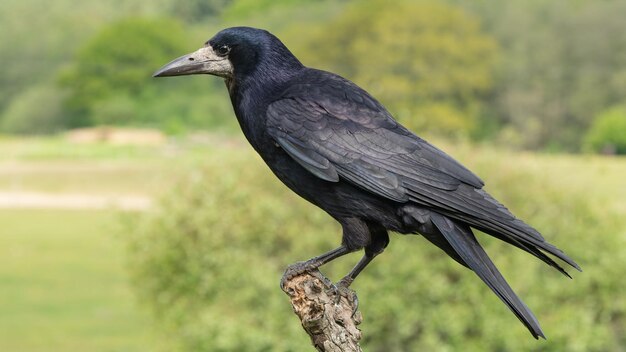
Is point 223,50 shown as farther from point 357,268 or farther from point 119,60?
point 119,60

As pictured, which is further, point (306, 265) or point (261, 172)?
point (261, 172)

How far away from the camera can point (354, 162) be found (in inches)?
148

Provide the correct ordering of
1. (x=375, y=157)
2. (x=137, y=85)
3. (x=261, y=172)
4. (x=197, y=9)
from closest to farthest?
1. (x=375, y=157)
2. (x=261, y=172)
3. (x=137, y=85)
4. (x=197, y=9)

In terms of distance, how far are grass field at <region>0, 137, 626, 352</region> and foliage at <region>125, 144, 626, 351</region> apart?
0.37 m

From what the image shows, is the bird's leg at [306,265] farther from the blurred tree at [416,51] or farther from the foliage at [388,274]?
the blurred tree at [416,51]

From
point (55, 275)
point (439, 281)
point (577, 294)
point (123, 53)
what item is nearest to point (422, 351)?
point (439, 281)

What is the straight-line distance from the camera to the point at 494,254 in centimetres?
863

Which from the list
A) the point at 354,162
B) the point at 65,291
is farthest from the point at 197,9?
the point at 354,162

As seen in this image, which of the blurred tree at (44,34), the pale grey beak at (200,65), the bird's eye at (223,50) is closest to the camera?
the pale grey beak at (200,65)

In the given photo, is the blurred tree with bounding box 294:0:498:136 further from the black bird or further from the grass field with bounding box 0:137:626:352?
the black bird

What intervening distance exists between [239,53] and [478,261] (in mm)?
1253

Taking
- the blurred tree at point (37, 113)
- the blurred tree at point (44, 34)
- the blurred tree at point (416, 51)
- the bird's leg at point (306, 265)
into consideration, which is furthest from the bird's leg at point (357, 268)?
the blurred tree at point (44, 34)

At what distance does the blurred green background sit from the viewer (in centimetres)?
858

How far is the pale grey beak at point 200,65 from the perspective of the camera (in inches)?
155
